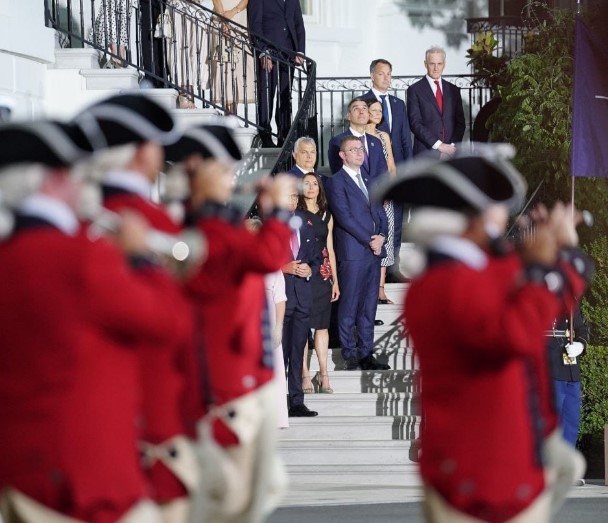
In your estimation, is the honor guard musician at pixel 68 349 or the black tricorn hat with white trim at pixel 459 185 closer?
the honor guard musician at pixel 68 349

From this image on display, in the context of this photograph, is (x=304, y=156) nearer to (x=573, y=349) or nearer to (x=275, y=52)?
(x=573, y=349)

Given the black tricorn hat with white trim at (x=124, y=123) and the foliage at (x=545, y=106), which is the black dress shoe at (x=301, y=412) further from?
the black tricorn hat with white trim at (x=124, y=123)

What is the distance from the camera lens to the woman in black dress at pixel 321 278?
42.0ft

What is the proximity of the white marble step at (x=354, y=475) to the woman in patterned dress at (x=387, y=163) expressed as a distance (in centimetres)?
235

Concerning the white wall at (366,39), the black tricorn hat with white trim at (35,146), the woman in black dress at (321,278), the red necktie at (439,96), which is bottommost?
the woman in black dress at (321,278)

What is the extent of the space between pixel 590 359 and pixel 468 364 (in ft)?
26.0

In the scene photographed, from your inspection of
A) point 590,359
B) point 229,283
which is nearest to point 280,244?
point 229,283

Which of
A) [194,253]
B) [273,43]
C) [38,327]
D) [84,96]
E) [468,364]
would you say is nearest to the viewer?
[38,327]

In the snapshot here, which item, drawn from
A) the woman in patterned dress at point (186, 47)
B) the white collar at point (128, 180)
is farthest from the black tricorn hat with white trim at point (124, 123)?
the woman in patterned dress at point (186, 47)

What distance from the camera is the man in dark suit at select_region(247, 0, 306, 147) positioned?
605 inches

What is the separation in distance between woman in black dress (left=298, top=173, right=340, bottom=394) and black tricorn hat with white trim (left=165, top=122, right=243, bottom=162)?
19.4 ft

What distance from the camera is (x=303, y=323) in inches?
497

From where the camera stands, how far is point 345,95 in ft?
64.8

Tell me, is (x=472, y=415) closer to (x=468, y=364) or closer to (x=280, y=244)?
(x=468, y=364)
